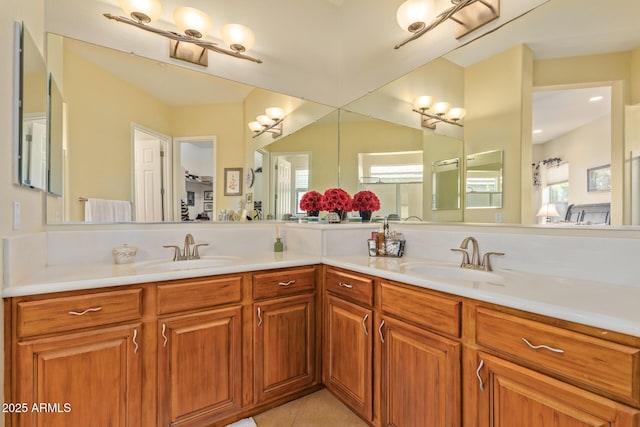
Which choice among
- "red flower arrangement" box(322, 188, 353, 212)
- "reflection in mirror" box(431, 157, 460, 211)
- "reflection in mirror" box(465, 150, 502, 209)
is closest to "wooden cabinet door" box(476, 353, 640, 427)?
"reflection in mirror" box(465, 150, 502, 209)

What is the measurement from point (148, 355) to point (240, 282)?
53cm

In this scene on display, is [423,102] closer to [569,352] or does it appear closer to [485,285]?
[485,285]

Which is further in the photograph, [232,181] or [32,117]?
[232,181]

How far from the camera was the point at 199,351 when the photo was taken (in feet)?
4.93

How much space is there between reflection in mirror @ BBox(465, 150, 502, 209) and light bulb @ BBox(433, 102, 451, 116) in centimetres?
37

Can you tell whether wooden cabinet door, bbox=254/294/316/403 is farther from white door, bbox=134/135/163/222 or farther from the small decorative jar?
white door, bbox=134/135/163/222

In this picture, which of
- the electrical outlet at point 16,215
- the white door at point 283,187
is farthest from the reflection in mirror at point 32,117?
the white door at point 283,187

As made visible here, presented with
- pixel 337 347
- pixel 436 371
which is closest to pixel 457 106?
pixel 436 371

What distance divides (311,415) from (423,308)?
1028 mm

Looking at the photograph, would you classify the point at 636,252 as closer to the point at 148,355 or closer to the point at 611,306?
the point at 611,306

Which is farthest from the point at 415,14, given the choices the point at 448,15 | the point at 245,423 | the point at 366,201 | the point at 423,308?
the point at 245,423

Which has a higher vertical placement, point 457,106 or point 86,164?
point 457,106

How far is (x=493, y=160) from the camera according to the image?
1586 mm

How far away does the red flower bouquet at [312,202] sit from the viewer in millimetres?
2443
